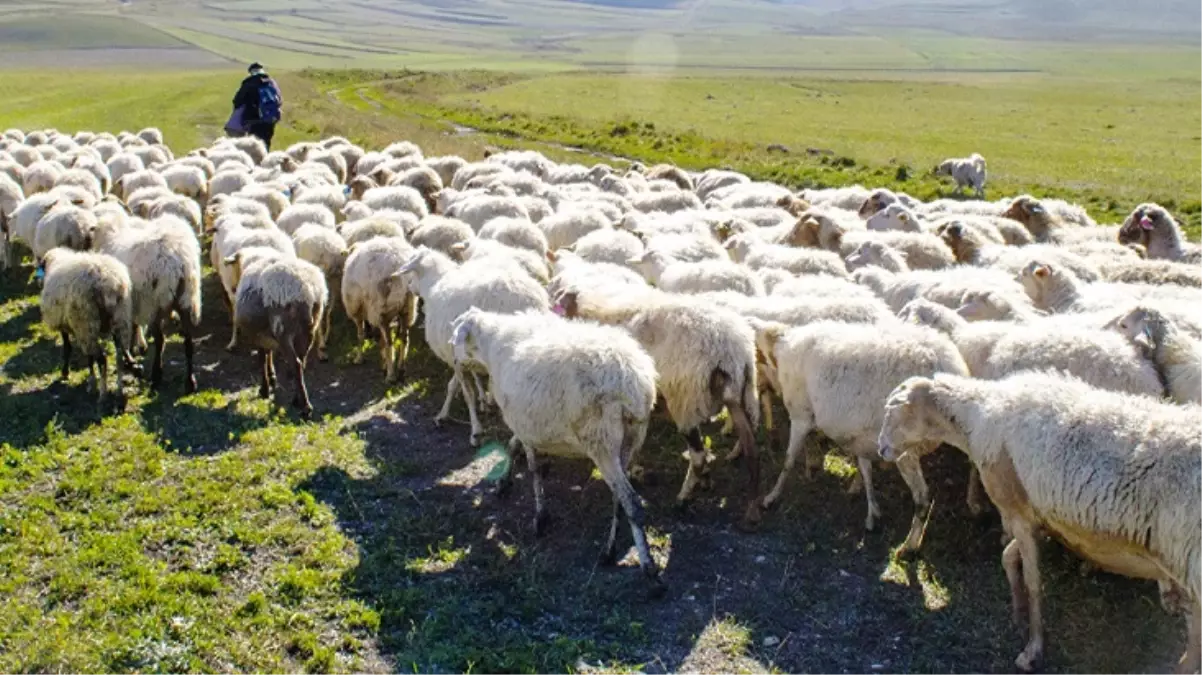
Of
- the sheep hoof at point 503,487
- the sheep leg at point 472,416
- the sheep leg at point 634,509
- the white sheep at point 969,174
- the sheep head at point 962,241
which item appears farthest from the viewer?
the white sheep at point 969,174

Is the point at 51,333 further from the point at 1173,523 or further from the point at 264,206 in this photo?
the point at 1173,523

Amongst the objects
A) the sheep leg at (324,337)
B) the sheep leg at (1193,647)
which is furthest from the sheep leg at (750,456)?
the sheep leg at (324,337)

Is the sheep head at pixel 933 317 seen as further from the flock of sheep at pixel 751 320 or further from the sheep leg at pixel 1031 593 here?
the sheep leg at pixel 1031 593

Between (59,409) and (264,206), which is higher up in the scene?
(264,206)

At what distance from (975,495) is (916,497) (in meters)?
0.96

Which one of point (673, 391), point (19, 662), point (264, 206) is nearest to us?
point (19, 662)

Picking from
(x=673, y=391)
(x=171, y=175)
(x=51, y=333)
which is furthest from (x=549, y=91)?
(x=673, y=391)

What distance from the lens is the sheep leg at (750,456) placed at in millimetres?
9039

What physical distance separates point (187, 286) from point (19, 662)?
6843mm

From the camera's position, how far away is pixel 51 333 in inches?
575

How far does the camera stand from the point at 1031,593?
7039mm

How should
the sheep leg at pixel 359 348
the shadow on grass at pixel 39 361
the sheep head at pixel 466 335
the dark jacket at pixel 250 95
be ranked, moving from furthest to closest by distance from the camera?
the dark jacket at pixel 250 95 → the sheep leg at pixel 359 348 → the shadow on grass at pixel 39 361 → the sheep head at pixel 466 335

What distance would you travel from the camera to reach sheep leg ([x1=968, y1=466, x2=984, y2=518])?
29.3 ft

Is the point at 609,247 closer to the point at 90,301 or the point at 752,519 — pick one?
the point at 752,519
